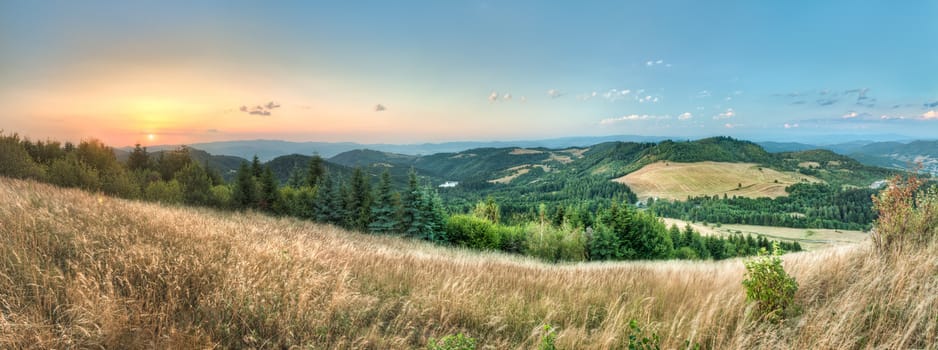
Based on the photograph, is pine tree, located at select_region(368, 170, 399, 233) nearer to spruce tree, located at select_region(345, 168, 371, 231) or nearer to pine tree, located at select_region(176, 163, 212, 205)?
spruce tree, located at select_region(345, 168, 371, 231)

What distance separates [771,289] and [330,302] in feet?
18.4

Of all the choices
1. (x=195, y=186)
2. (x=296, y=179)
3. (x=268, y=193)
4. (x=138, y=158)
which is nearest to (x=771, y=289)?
(x=268, y=193)

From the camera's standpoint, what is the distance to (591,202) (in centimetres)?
19812

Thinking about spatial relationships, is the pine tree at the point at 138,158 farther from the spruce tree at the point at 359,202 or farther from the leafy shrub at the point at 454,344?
the leafy shrub at the point at 454,344

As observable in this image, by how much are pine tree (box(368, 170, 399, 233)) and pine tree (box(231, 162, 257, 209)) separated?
47.7ft

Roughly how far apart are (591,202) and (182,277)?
8166 inches

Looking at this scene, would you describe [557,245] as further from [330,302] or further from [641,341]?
[330,302]

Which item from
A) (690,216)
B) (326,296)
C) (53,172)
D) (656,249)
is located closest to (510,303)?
(326,296)

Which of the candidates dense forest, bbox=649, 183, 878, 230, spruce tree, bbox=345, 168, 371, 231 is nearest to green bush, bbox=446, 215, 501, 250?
spruce tree, bbox=345, 168, 371, 231

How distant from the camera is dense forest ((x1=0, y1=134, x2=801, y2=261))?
3238 cm

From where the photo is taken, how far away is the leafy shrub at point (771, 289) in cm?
446

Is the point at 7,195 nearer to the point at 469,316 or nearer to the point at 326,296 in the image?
the point at 326,296

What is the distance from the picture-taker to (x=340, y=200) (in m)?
39.2

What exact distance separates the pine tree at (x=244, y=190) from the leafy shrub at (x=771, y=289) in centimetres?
4450
